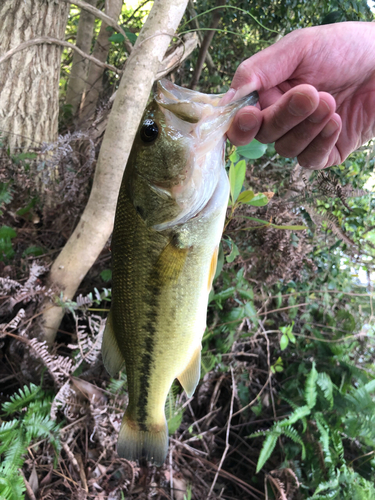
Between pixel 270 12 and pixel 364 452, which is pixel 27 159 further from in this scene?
pixel 364 452

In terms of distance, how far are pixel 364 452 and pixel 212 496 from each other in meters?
1.36

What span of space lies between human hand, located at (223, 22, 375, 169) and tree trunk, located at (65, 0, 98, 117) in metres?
3.27

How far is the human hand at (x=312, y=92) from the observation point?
110cm

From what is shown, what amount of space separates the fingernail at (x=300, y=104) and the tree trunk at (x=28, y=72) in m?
2.33

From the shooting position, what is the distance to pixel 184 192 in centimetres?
110

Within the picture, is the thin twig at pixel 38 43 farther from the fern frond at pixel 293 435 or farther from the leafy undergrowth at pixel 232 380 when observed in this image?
the fern frond at pixel 293 435

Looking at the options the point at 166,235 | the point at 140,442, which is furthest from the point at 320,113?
the point at 140,442

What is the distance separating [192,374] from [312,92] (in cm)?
118

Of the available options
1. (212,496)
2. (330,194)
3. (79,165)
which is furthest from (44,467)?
(330,194)

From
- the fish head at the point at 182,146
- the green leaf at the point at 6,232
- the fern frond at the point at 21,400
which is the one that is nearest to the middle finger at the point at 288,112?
the fish head at the point at 182,146

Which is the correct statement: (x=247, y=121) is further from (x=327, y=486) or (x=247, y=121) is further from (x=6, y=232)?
(x=327, y=486)

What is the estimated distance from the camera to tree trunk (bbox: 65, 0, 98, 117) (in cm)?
398

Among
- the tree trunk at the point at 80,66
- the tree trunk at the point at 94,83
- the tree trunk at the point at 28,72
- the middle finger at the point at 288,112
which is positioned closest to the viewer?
the middle finger at the point at 288,112

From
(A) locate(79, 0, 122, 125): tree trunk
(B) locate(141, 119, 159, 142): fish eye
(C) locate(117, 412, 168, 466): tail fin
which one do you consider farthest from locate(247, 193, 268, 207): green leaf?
(A) locate(79, 0, 122, 125): tree trunk
